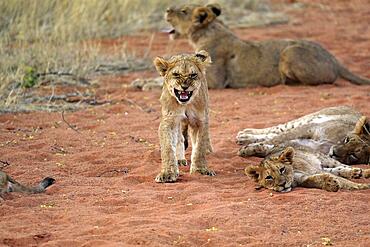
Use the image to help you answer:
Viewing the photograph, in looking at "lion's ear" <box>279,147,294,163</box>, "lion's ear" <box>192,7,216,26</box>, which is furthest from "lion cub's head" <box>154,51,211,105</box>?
"lion's ear" <box>192,7,216,26</box>

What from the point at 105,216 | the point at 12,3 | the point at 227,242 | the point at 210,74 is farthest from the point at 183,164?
the point at 12,3

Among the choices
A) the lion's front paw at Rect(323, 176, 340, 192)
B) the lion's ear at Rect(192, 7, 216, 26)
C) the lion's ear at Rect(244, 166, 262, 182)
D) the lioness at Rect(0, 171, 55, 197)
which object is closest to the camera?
the lioness at Rect(0, 171, 55, 197)

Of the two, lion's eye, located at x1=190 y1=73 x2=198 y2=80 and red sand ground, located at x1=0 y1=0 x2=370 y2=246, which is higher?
lion's eye, located at x1=190 y1=73 x2=198 y2=80

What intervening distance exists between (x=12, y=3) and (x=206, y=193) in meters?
8.03

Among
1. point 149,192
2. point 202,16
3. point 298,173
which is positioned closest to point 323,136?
point 298,173

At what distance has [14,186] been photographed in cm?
657

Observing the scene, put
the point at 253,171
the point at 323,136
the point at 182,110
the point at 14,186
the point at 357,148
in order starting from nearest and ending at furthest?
the point at 14,186 < the point at 253,171 < the point at 182,110 < the point at 357,148 < the point at 323,136

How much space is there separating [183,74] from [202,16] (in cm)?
465

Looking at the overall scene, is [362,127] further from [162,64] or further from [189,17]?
[189,17]

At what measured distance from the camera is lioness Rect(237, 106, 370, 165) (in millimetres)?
7680

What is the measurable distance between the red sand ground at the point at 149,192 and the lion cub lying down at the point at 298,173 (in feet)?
0.39

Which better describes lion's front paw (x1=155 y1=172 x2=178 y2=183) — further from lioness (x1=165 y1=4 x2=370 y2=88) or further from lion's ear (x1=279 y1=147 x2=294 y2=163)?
lioness (x1=165 y1=4 x2=370 y2=88)

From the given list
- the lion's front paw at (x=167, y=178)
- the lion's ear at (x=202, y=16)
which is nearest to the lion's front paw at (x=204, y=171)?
the lion's front paw at (x=167, y=178)

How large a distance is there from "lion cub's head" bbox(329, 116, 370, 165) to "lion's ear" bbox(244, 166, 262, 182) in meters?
1.14
